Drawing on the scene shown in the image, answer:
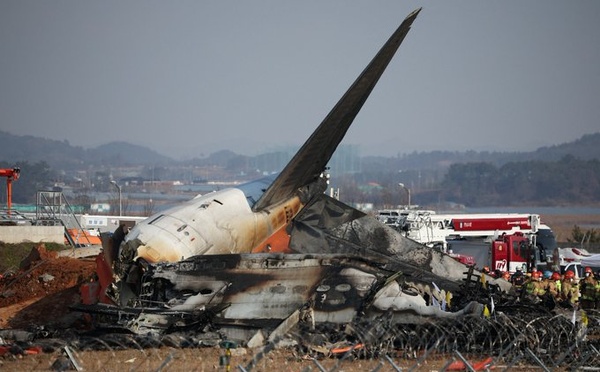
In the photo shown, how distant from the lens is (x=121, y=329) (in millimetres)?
19188

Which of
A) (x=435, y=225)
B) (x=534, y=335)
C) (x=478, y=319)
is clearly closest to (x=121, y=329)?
(x=478, y=319)

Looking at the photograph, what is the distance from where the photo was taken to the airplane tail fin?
2622cm

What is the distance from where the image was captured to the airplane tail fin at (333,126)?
26219 millimetres

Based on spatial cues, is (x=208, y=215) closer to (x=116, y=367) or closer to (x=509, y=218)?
(x=116, y=367)

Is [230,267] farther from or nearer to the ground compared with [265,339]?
farther from the ground

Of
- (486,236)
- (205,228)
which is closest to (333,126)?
(205,228)

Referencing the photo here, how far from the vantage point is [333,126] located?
2655cm

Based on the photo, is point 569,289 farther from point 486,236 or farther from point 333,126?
point 486,236

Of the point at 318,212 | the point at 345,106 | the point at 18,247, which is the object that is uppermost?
the point at 345,106

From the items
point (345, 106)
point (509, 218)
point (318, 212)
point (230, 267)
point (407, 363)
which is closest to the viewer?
point (407, 363)

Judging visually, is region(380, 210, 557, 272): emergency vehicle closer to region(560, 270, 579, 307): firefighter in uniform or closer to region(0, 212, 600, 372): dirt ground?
region(560, 270, 579, 307): firefighter in uniform

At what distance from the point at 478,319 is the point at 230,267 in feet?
19.2

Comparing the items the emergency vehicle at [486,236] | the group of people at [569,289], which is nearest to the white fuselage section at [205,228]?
the group of people at [569,289]

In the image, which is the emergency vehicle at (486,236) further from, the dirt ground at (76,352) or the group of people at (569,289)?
the dirt ground at (76,352)
